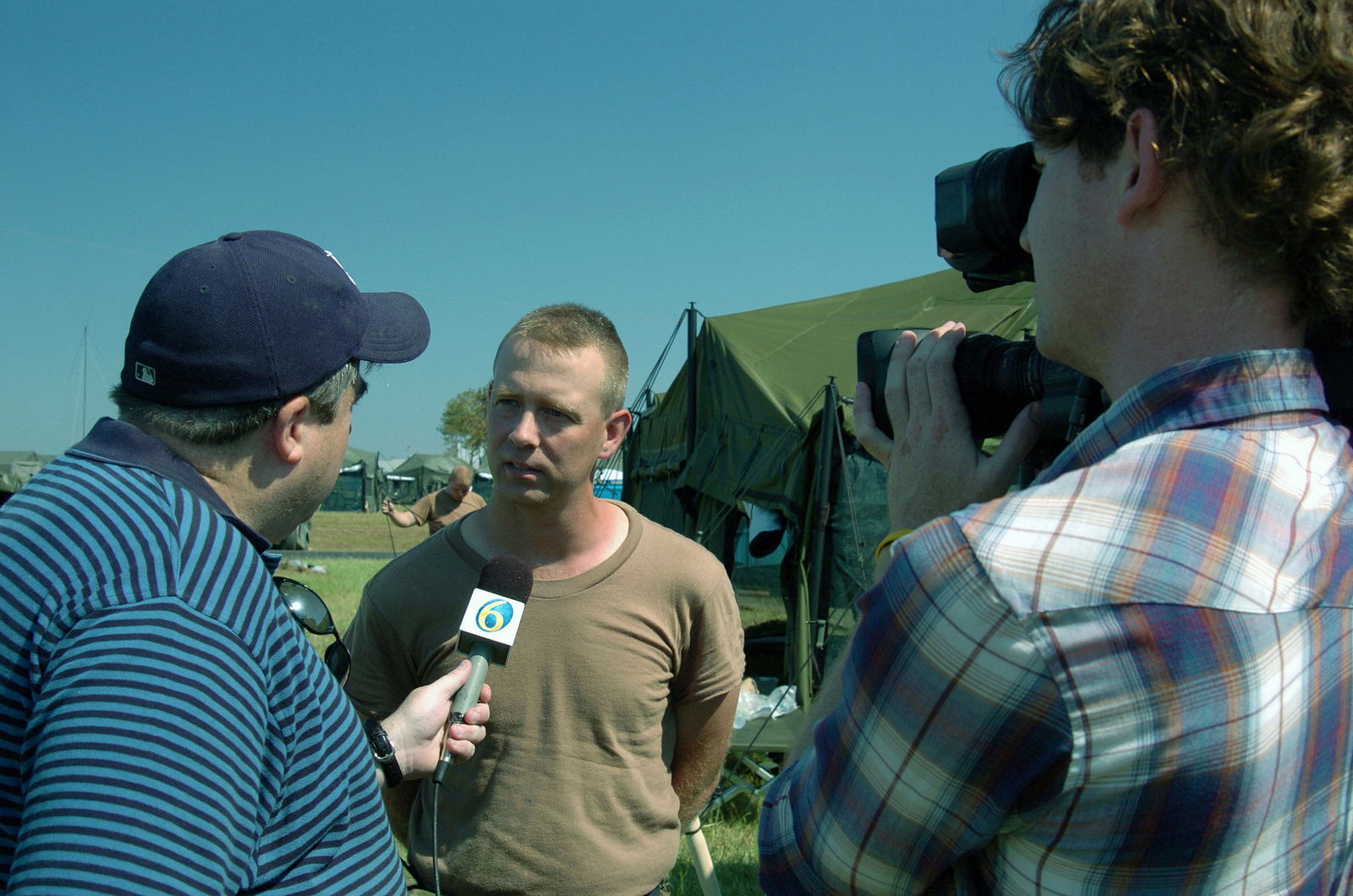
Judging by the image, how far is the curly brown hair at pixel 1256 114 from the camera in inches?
35.4

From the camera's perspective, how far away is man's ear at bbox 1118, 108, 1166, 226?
95 cm

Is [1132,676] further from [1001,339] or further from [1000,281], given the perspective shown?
[1000,281]

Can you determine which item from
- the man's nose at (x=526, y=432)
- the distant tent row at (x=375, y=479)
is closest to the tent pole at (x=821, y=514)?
the man's nose at (x=526, y=432)

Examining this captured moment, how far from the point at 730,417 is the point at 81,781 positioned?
255 inches

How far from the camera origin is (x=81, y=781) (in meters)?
0.99

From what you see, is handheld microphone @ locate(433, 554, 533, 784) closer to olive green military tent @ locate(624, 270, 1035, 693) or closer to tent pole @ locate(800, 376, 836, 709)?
olive green military tent @ locate(624, 270, 1035, 693)

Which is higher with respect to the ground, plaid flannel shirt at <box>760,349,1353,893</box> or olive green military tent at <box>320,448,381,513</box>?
plaid flannel shirt at <box>760,349,1353,893</box>

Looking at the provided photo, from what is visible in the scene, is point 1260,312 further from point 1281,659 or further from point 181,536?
point 181,536

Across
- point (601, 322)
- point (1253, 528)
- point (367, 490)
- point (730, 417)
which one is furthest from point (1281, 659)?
point (367, 490)

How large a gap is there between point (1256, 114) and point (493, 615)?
1628 mm

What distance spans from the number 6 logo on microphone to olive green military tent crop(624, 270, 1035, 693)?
3.84m

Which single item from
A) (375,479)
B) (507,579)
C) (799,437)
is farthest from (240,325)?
(375,479)

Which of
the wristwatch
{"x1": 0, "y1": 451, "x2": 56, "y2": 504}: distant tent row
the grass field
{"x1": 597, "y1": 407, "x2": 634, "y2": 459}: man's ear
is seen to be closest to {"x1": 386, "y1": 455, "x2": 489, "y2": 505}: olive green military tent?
{"x1": 0, "y1": 451, "x2": 56, "y2": 504}: distant tent row

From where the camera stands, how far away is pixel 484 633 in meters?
1.99
